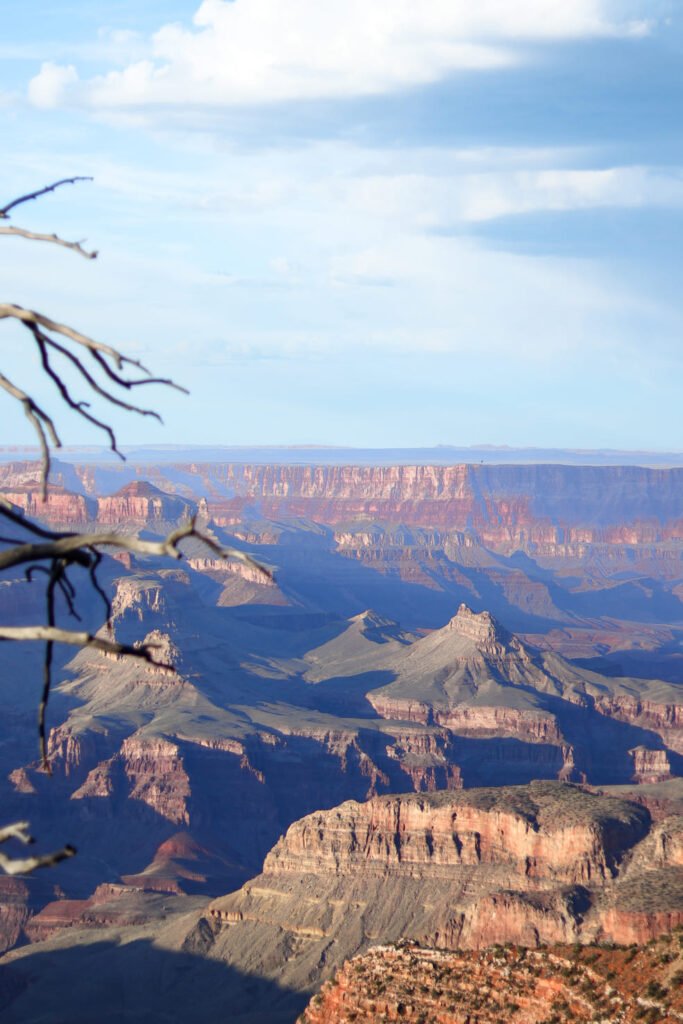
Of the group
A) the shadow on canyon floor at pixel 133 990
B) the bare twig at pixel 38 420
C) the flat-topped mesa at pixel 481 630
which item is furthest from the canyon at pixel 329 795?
the bare twig at pixel 38 420

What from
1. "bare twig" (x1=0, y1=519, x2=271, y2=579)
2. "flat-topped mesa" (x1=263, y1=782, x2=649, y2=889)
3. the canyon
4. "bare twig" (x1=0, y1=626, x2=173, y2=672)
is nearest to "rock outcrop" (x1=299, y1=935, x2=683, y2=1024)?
the canyon

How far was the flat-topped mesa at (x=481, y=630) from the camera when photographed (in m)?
178

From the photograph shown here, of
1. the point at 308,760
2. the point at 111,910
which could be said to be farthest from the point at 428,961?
the point at 308,760

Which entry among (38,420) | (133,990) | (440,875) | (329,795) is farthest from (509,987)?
(329,795)

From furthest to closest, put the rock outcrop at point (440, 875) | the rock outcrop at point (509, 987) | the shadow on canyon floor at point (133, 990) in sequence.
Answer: the shadow on canyon floor at point (133, 990) → the rock outcrop at point (440, 875) → the rock outcrop at point (509, 987)

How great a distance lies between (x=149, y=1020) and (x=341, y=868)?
12.9m

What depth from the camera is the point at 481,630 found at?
178375 millimetres

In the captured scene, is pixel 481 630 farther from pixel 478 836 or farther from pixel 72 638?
pixel 72 638

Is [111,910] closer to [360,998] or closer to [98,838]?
[98,838]

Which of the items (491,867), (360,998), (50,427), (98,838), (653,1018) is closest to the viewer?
(50,427)

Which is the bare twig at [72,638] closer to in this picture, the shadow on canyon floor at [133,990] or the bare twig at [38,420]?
the bare twig at [38,420]

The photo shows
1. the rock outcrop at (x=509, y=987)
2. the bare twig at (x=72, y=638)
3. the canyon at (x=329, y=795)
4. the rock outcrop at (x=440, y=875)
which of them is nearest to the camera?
the bare twig at (x=72, y=638)

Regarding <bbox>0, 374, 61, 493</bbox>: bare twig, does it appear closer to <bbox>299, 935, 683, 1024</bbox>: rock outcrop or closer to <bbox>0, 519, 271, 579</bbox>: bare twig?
<bbox>0, 519, 271, 579</bbox>: bare twig

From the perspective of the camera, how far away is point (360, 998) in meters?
40.6
